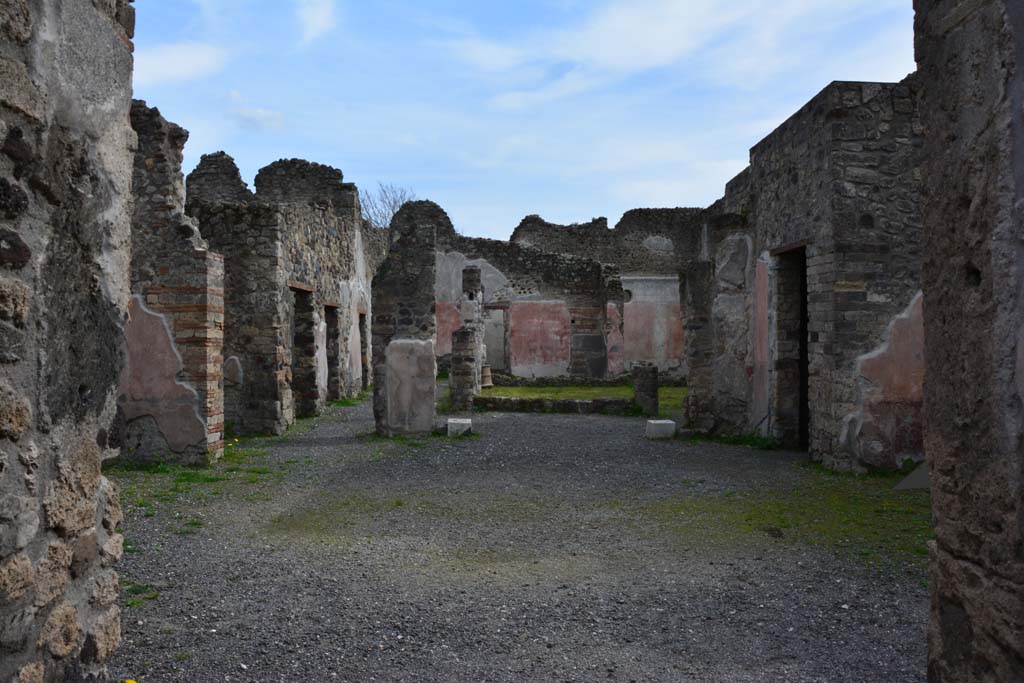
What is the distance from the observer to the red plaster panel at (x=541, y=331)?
66.8 feet

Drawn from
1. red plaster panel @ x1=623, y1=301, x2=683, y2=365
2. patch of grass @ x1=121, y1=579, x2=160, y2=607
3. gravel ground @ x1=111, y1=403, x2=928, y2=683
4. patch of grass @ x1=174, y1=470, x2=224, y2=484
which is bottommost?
gravel ground @ x1=111, y1=403, x2=928, y2=683

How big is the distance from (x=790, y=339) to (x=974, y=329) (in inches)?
278

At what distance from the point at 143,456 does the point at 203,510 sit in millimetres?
2318

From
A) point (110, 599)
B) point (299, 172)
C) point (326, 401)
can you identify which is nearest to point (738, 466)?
point (110, 599)

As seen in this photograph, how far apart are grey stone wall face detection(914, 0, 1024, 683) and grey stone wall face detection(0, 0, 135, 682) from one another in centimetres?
247

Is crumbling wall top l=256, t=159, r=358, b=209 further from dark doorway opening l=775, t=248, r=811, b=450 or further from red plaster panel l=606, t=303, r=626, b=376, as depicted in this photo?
dark doorway opening l=775, t=248, r=811, b=450

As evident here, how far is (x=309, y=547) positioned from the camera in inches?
194

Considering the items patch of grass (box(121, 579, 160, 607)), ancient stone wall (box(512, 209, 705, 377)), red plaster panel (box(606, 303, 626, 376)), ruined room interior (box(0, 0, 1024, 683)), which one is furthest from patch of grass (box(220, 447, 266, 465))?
ancient stone wall (box(512, 209, 705, 377))

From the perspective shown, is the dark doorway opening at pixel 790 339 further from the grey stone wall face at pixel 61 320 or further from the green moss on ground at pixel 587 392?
the grey stone wall face at pixel 61 320

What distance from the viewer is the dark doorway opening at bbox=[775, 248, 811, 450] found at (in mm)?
8859

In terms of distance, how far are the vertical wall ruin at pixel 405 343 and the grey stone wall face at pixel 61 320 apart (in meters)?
7.37

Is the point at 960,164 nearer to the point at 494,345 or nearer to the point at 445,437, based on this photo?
the point at 445,437

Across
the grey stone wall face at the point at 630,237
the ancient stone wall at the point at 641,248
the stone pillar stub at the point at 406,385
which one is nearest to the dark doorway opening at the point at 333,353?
the stone pillar stub at the point at 406,385

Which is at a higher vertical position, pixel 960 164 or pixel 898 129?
pixel 898 129
